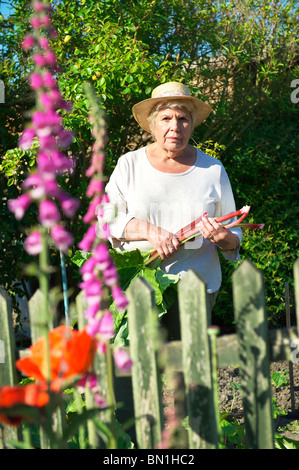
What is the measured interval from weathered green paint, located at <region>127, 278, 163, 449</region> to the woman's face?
1009 mm

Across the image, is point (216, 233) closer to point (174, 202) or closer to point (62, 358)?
point (174, 202)

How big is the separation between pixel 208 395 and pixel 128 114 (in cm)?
322

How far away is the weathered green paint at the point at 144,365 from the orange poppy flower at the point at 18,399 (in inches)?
24.3

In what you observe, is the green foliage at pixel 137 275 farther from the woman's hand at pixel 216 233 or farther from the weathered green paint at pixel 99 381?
the weathered green paint at pixel 99 381

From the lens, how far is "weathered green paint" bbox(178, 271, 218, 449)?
1689 millimetres

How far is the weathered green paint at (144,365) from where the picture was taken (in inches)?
67.5

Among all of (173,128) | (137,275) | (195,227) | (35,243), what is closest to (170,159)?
(173,128)

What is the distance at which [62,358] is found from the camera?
1.13 meters

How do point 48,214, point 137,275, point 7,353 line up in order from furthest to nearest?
point 137,275 < point 7,353 < point 48,214

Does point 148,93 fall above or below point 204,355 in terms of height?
above

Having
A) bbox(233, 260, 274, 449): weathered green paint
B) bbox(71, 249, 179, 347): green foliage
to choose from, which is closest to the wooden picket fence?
bbox(233, 260, 274, 449): weathered green paint

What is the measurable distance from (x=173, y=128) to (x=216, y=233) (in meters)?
0.54

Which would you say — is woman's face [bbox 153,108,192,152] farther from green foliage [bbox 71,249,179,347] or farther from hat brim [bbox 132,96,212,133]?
green foliage [bbox 71,249,179,347]

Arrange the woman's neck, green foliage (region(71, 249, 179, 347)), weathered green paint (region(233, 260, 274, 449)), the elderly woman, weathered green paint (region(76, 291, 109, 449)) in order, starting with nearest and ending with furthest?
weathered green paint (region(233, 260, 274, 449)) → weathered green paint (region(76, 291, 109, 449)) → green foliage (region(71, 249, 179, 347)) → the elderly woman → the woman's neck
